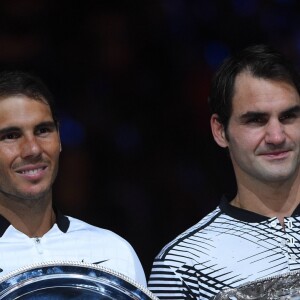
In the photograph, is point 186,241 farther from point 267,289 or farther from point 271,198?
point 267,289

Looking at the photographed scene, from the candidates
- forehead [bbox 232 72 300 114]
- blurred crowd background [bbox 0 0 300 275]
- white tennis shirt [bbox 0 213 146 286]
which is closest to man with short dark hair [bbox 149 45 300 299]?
forehead [bbox 232 72 300 114]

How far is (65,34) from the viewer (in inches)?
184

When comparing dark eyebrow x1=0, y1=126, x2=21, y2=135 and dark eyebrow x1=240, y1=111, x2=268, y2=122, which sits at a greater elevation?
dark eyebrow x1=240, y1=111, x2=268, y2=122

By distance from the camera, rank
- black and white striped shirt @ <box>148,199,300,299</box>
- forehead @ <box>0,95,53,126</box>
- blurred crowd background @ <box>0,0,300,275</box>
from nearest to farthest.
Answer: black and white striped shirt @ <box>148,199,300,299</box>
forehead @ <box>0,95,53,126</box>
blurred crowd background @ <box>0,0,300,275</box>

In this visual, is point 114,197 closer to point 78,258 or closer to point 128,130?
point 128,130

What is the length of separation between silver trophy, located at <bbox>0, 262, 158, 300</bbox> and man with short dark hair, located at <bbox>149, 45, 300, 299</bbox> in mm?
340

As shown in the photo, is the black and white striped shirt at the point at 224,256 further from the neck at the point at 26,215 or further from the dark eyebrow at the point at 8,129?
the dark eyebrow at the point at 8,129

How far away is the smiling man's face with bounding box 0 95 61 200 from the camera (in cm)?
311

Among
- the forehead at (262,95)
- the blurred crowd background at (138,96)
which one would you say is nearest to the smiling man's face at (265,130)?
the forehead at (262,95)

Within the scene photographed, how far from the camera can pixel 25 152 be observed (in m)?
3.10

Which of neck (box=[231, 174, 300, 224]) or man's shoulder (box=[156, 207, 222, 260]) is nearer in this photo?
man's shoulder (box=[156, 207, 222, 260])

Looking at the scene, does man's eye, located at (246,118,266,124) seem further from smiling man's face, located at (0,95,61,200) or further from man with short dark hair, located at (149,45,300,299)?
smiling man's face, located at (0,95,61,200)

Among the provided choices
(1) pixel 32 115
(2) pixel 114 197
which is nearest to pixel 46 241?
(1) pixel 32 115

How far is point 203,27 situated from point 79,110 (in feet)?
2.30
